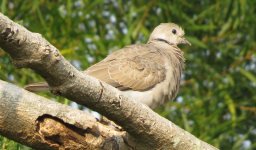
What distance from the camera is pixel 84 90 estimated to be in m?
3.15

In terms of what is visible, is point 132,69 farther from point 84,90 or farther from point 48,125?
point 84,90

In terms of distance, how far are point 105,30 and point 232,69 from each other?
44.2 inches

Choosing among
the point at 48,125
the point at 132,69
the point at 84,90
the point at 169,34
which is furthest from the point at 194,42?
the point at 84,90

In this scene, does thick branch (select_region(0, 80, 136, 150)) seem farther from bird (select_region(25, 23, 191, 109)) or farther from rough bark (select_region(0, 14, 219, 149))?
bird (select_region(25, 23, 191, 109))

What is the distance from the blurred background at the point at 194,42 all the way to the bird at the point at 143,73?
0.96 meters

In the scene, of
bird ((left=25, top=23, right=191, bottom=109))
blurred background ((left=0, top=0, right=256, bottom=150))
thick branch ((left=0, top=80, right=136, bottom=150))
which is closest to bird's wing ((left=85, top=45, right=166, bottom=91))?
bird ((left=25, top=23, right=191, bottom=109))

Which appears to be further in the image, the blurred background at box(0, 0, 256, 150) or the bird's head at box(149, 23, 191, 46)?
the blurred background at box(0, 0, 256, 150)

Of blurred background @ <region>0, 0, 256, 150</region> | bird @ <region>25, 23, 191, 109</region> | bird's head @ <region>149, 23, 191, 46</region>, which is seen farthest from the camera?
blurred background @ <region>0, 0, 256, 150</region>

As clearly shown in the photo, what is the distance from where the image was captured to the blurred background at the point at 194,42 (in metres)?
6.72

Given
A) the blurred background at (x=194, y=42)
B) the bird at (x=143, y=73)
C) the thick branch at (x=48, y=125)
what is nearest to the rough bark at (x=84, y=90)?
the thick branch at (x=48, y=125)

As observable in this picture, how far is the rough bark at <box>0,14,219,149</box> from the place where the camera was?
292 centimetres

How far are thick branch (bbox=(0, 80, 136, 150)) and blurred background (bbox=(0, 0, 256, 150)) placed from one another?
108 inches

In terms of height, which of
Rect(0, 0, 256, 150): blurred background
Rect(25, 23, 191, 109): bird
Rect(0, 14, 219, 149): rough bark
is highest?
Rect(0, 0, 256, 150): blurred background

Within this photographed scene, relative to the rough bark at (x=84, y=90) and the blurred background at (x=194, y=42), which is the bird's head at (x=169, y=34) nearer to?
the blurred background at (x=194, y=42)
